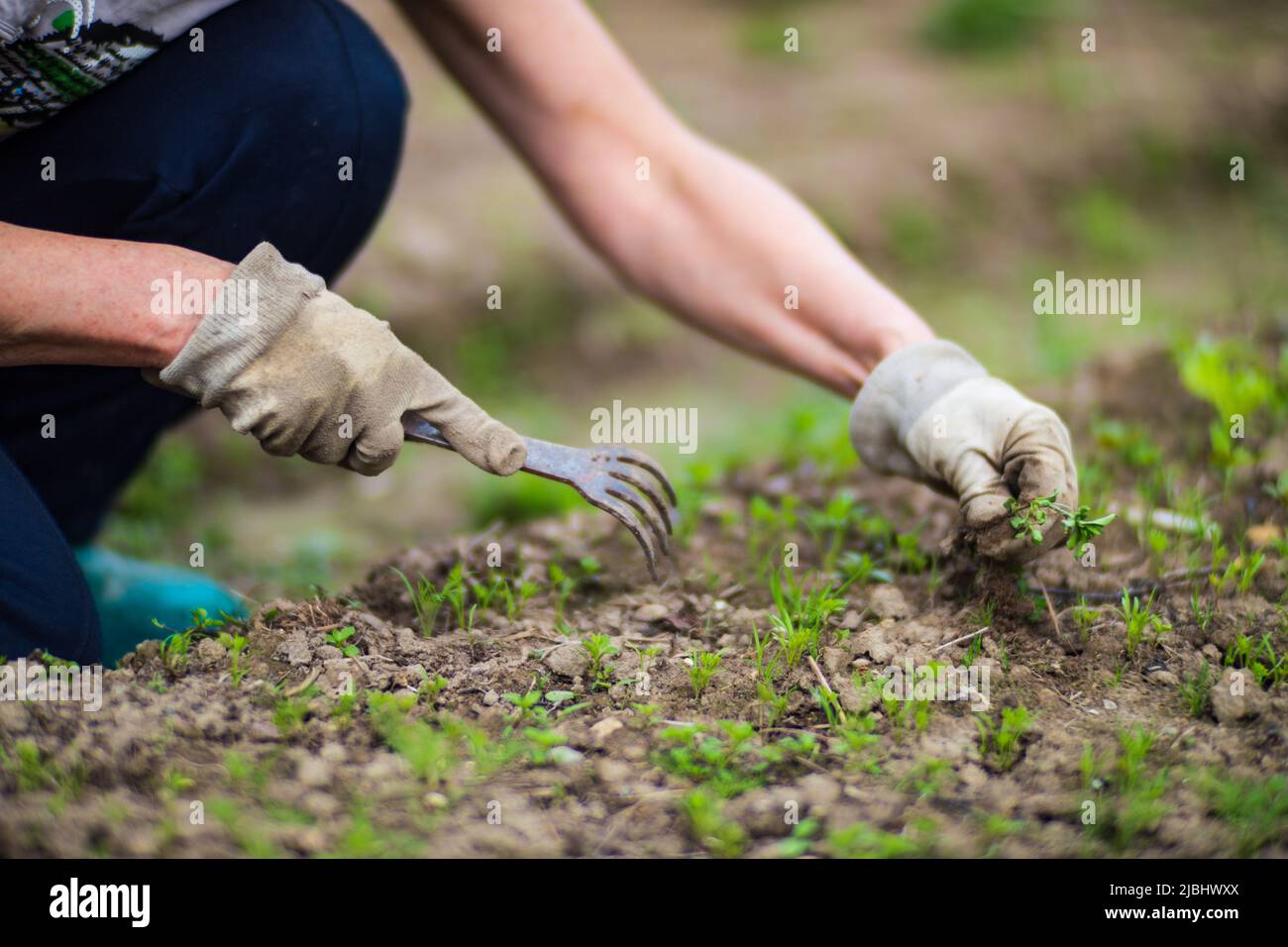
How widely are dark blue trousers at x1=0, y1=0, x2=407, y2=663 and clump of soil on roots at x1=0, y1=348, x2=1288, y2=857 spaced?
0.97 feet

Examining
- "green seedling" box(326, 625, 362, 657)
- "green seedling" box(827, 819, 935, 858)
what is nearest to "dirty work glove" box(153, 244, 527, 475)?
"green seedling" box(326, 625, 362, 657)

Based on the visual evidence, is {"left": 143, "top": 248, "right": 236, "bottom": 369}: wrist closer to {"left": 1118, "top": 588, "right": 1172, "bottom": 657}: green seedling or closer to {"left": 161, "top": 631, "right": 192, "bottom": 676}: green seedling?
{"left": 161, "top": 631, "right": 192, "bottom": 676}: green seedling

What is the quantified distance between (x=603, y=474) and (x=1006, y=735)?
0.70 meters

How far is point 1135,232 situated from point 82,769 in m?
5.31

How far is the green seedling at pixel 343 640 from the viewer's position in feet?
5.33

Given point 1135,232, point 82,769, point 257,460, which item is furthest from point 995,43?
point 82,769

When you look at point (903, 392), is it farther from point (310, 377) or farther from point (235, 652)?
point (235, 652)

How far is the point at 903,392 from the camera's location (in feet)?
6.04

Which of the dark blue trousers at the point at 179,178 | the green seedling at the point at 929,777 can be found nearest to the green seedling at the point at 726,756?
the green seedling at the point at 929,777

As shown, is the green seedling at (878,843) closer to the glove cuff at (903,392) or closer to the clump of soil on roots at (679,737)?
the clump of soil on roots at (679,737)

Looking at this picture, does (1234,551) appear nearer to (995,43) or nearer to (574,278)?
(574,278)

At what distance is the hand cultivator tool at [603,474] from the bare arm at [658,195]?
44cm

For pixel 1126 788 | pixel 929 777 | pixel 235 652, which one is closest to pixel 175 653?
pixel 235 652

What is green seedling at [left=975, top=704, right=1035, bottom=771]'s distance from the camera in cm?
147
